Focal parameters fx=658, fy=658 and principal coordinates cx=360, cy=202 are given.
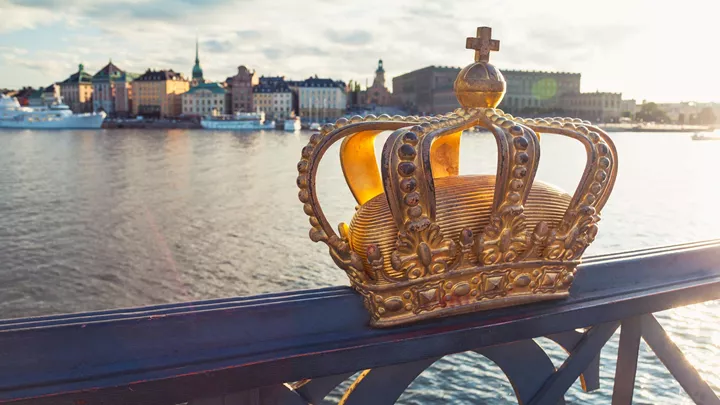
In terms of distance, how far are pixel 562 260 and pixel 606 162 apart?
0.25 meters

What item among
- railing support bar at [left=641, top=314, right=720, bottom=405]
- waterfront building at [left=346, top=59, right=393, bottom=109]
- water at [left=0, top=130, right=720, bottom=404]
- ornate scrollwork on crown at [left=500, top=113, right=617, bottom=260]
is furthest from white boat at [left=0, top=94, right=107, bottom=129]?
railing support bar at [left=641, top=314, right=720, bottom=405]

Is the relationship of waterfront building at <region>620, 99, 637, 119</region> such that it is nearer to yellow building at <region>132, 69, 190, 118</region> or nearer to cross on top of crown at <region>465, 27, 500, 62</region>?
yellow building at <region>132, 69, 190, 118</region>

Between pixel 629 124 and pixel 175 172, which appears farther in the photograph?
pixel 629 124

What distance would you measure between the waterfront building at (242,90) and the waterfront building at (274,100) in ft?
2.45

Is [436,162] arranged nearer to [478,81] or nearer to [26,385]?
[478,81]

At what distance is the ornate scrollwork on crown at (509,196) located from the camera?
4.38ft

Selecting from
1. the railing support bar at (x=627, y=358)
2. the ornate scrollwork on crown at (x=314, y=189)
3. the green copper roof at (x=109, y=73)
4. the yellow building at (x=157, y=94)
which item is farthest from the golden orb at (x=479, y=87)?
the green copper roof at (x=109, y=73)

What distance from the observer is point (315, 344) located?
1.12 metres

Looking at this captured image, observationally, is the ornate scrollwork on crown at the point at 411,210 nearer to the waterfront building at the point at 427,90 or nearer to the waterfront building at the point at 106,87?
the waterfront building at the point at 427,90

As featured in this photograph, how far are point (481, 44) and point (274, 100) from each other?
8153cm

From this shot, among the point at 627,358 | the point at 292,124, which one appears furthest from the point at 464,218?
the point at 292,124

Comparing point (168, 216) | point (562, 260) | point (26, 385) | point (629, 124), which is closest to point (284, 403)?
point (26, 385)

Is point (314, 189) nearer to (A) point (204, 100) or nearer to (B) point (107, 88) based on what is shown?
Answer: (A) point (204, 100)

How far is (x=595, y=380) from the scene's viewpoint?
1.58 meters
